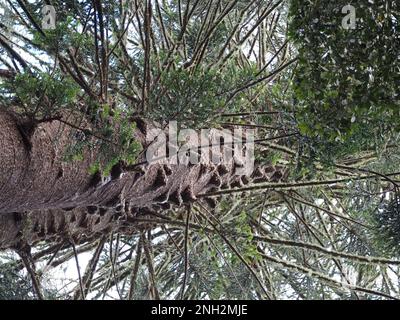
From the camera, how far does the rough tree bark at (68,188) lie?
2.06 m

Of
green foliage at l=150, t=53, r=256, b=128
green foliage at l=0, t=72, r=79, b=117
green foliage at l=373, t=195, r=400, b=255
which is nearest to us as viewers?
green foliage at l=0, t=72, r=79, b=117

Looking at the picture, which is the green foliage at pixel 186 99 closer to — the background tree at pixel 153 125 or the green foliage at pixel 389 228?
the background tree at pixel 153 125

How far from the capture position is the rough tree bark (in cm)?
206

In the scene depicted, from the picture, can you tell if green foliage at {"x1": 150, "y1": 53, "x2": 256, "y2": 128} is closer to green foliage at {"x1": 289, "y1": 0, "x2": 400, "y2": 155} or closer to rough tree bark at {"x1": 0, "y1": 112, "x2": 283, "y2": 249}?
rough tree bark at {"x1": 0, "y1": 112, "x2": 283, "y2": 249}

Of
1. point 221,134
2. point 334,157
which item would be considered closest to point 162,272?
point 221,134

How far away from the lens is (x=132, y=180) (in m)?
2.68

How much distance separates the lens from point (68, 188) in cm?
234

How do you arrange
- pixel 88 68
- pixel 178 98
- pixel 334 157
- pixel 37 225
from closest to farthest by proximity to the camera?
1. pixel 178 98
2. pixel 334 157
3. pixel 37 225
4. pixel 88 68

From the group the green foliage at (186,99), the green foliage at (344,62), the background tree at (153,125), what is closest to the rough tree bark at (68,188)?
the background tree at (153,125)

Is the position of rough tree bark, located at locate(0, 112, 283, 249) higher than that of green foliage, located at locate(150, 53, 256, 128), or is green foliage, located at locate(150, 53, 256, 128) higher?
green foliage, located at locate(150, 53, 256, 128)

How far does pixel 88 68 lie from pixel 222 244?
1.32 m

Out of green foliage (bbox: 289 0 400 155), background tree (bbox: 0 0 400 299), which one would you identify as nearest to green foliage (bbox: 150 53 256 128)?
background tree (bbox: 0 0 400 299)
